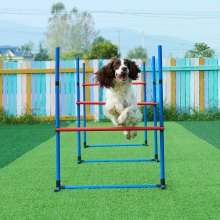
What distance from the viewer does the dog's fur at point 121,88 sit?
583 centimetres

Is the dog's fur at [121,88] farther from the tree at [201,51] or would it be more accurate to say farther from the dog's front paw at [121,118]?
the tree at [201,51]

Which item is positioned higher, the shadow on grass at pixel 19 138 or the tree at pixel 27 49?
the tree at pixel 27 49

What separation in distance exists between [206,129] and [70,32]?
61.4m

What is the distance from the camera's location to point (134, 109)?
5.92 m

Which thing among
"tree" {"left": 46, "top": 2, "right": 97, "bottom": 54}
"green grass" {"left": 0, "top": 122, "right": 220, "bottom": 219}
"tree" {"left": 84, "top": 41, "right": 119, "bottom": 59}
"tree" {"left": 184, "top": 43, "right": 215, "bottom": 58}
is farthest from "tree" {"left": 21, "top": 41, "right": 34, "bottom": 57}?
"green grass" {"left": 0, "top": 122, "right": 220, "bottom": 219}

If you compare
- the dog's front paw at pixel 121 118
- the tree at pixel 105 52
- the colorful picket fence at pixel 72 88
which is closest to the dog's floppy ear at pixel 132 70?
the dog's front paw at pixel 121 118

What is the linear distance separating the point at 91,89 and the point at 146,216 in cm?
936

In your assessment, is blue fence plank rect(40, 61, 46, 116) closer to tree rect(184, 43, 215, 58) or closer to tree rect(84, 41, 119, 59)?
tree rect(184, 43, 215, 58)

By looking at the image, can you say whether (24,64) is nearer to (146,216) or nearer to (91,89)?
(91,89)

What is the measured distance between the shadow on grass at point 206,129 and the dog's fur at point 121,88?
2.75m

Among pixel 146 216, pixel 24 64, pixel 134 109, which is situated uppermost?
pixel 24 64

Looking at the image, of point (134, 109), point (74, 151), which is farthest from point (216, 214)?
point (74, 151)

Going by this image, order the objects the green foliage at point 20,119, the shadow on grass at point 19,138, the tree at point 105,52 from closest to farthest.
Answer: the shadow on grass at point 19,138, the green foliage at point 20,119, the tree at point 105,52

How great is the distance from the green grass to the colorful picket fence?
4.92m
